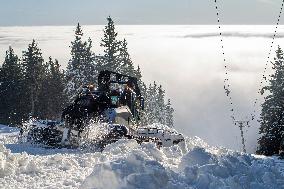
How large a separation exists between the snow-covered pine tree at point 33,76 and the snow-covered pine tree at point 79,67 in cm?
448

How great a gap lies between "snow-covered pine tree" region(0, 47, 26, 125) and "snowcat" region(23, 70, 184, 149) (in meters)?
37.5

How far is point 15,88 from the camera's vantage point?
60.7 metres

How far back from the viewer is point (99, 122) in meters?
20.1

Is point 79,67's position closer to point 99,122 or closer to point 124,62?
point 124,62

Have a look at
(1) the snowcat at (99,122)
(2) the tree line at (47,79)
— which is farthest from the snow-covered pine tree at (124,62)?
(1) the snowcat at (99,122)

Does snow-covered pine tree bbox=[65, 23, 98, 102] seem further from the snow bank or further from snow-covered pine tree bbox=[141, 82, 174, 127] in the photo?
the snow bank

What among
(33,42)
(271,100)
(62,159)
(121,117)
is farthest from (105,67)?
(62,159)

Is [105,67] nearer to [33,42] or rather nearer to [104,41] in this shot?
[104,41]

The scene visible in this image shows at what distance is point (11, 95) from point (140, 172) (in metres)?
53.2

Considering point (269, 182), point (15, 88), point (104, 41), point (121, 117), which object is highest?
point (104, 41)

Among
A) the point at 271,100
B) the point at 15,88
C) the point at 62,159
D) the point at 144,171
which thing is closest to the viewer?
the point at 144,171

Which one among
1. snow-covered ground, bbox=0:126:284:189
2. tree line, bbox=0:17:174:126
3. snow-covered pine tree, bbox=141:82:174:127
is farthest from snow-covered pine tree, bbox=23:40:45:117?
snow-covered ground, bbox=0:126:284:189

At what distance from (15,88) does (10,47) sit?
37.8ft

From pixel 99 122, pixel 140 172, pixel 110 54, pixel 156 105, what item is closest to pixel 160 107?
pixel 156 105
